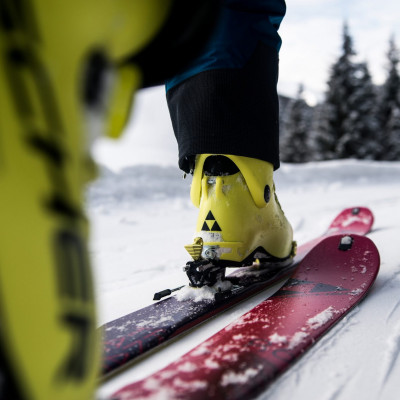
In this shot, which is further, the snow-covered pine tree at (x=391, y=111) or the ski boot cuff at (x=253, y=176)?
the snow-covered pine tree at (x=391, y=111)

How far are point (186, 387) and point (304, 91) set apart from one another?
56.3 feet

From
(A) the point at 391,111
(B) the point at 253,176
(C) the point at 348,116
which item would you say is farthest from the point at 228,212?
(A) the point at 391,111

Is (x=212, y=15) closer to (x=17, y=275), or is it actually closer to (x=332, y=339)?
(x=17, y=275)

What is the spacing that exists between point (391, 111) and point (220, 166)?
1649cm

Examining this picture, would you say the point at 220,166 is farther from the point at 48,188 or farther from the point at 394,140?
the point at 394,140

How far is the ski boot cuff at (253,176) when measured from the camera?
1.06 meters

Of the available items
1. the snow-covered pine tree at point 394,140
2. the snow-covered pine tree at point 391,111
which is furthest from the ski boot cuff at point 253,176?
the snow-covered pine tree at point 394,140

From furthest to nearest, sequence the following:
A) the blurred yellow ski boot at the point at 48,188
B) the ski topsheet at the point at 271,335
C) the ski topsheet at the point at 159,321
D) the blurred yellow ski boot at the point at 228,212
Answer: the blurred yellow ski boot at the point at 228,212, the ski topsheet at the point at 159,321, the ski topsheet at the point at 271,335, the blurred yellow ski boot at the point at 48,188

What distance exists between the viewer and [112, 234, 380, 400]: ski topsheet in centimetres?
58

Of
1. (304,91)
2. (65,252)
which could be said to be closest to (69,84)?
(65,252)

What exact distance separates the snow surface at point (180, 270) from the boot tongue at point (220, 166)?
10.2 inches

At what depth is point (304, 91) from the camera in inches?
643

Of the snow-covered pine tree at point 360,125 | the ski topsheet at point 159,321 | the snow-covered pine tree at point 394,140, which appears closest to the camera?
the ski topsheet at point 159,321

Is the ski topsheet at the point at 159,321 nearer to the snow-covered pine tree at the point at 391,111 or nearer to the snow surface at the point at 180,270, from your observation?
the snow surface at the point at 180,270
